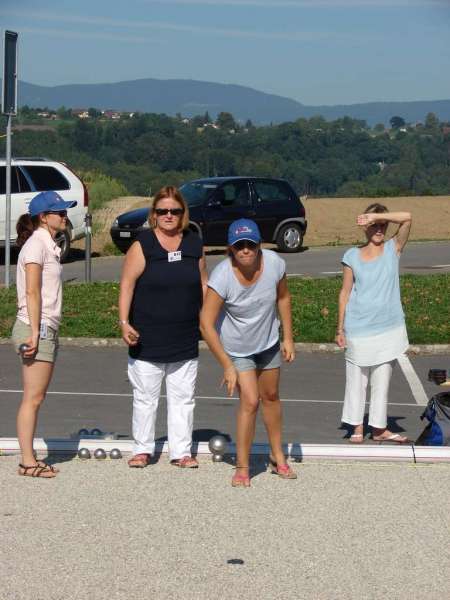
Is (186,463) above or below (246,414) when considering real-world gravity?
below

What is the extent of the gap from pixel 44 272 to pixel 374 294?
2.90 m

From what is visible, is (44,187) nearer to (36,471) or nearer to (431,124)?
(36,471)

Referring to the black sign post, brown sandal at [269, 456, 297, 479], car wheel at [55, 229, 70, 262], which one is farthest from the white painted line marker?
car wheel at [55, 229, 70, 262]

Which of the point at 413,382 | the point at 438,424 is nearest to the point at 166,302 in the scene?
the point at 438,424

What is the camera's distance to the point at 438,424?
28.8 feet

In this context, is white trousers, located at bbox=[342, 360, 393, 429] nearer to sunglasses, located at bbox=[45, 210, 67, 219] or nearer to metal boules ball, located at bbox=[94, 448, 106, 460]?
metal boules ball, located at bbox=[94, 448, 106, 460]

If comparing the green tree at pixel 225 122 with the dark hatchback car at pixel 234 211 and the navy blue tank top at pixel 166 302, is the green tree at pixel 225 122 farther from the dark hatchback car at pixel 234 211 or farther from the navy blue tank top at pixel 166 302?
the navy blue tank top at pixel 166 302

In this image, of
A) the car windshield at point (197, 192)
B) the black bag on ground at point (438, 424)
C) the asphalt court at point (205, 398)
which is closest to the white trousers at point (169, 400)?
the black bag on ground at point (438, 424)

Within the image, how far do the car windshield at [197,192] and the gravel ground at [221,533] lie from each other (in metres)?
18.2

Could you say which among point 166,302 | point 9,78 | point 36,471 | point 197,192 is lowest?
point 197,192

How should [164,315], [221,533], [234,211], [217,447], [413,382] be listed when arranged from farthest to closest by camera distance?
[234,211] < [413,382] < [217,447] < [164,315] < [221,533]

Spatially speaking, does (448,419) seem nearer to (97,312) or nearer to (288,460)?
(288,460)

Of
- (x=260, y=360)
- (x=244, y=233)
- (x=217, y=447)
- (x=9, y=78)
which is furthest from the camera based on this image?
(x=9, y=78)

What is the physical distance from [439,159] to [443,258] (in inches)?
3011
